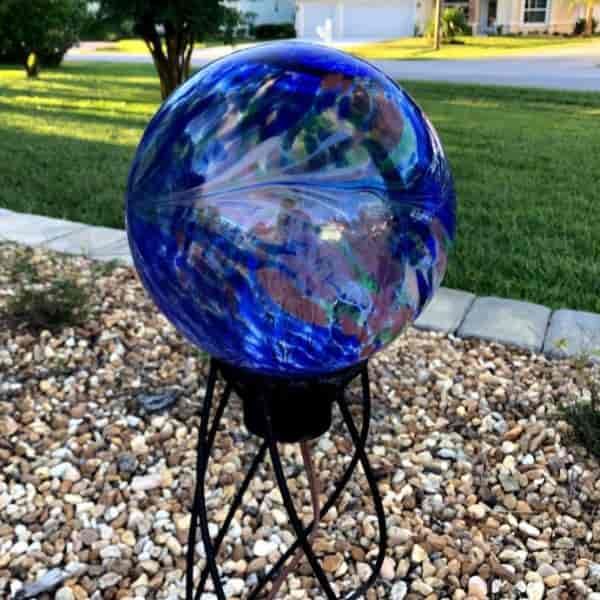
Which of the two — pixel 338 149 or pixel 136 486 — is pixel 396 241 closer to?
pixel 338 149

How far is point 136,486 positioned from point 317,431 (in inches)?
40.5

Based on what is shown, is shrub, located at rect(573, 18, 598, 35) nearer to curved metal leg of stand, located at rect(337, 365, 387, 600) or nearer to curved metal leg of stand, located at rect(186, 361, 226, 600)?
curved metal leg of stand, located at rect(337, 365, 387, 600)

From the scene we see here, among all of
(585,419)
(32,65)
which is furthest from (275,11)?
(585,419)

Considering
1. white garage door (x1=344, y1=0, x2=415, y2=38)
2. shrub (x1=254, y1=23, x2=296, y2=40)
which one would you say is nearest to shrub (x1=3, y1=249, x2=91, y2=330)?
shrub (x1=254, y1=23, x2=296, y2=40)

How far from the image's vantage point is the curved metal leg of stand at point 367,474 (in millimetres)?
1473

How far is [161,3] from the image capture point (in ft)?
25.6

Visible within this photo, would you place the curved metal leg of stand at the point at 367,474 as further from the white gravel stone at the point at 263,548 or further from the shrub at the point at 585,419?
the shrub at the point at 585,419

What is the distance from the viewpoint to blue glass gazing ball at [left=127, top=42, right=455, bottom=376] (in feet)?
3.45

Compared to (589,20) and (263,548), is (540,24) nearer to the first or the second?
(589,20)

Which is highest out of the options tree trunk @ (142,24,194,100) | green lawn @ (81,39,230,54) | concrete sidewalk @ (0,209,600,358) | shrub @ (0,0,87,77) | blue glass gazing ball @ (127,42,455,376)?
green lawn @ (81,39,230,54)

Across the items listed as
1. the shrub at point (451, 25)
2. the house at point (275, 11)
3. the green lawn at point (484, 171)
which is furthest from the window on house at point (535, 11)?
the green lawn at point (484, 171)

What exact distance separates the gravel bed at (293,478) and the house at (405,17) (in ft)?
101

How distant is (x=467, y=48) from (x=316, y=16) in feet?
40.5

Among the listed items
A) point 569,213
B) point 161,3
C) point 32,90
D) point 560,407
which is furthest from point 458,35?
point 560,407
